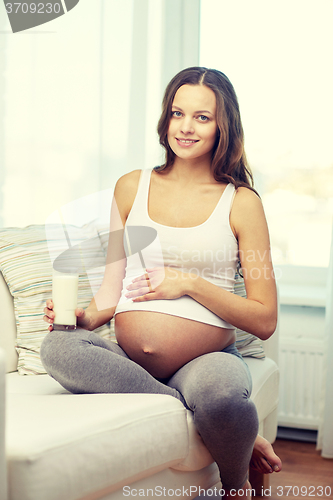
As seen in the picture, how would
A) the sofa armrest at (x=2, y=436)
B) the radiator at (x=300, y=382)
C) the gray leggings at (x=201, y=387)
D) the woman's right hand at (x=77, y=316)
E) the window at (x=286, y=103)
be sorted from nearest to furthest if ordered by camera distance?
the sofa armrest at (x=2, y=436)
the gray leggings at (x=201, y=387)
the woman's right hand at (x=77, y=316)
the radiator at (x=300, y=382)
the window at (x=286, y=103)

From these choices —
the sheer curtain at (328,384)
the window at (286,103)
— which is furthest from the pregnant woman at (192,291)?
the window at (286,103)

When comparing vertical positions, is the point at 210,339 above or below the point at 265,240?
below

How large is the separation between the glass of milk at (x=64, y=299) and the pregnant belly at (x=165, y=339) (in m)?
0.16

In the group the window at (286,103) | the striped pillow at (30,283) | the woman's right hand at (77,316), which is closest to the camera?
the woman's right hand at (77,316)

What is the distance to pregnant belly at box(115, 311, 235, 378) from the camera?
45.7 inches

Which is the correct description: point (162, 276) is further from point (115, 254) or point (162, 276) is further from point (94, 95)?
point (94, 95)

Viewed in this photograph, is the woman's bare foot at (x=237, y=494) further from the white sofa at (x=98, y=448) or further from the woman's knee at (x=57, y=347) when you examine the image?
the woman's knee at (x=57, y=347)

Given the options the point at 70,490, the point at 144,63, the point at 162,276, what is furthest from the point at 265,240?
the point at 144,63

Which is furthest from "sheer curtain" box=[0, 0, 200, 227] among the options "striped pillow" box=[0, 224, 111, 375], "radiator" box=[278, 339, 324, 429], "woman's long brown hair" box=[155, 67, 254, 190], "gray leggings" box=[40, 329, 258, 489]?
"radiator" box=[278, 339, 324, 429]

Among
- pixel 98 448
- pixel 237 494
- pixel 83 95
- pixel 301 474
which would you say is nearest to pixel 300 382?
pixel 301 474

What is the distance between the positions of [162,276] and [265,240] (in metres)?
0.29

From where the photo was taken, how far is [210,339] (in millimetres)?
1193

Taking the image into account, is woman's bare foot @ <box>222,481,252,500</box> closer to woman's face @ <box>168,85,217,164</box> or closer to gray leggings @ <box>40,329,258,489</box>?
gray leggings @ <box>40,329,258,489</box>

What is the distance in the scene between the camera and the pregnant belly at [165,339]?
1.16 meters
